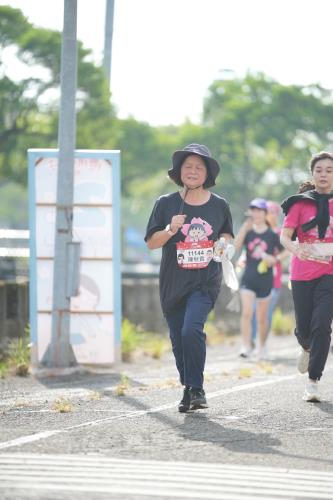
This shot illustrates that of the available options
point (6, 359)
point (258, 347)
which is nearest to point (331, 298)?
point (6, 359)

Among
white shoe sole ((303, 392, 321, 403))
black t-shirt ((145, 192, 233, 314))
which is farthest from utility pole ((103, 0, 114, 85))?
white shoe sole ((303, 392, 321, 403))

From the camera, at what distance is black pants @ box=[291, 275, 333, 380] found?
9375 mm

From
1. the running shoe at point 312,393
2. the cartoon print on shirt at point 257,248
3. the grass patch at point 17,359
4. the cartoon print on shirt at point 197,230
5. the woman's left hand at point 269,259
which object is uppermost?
the cartoon print on shirt at point 197,230

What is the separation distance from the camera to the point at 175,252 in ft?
29.3

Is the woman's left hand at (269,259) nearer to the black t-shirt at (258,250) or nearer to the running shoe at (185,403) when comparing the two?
the black t-shirt at (258,250)

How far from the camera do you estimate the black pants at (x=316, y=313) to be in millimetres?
9375

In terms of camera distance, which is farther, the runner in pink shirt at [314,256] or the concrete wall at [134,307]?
the concrete wall at [134,307]

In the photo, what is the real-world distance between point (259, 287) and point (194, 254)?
273 inches

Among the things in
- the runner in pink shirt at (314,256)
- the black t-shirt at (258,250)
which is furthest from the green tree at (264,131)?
the runner in pink shirt at (314,256)

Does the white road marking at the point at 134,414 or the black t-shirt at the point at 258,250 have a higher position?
the black t-shirt at the point at 258,250

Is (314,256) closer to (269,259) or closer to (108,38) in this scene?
(269,259)

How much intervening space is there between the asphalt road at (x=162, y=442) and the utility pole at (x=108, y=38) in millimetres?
6778

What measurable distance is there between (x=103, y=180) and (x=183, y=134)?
50.2 metres

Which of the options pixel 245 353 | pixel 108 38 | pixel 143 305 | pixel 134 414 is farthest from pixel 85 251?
pixel 143 305
